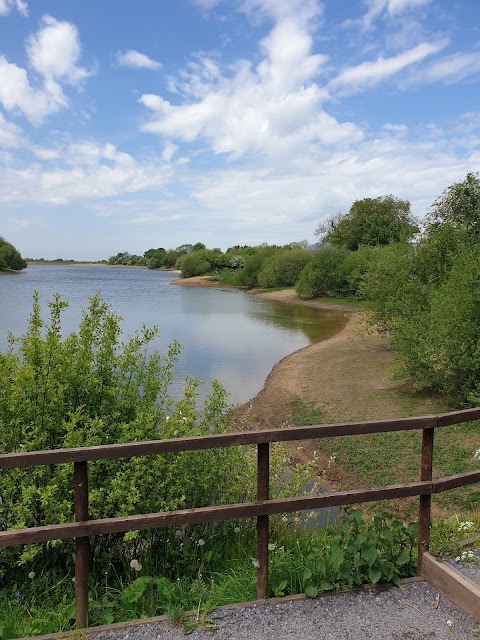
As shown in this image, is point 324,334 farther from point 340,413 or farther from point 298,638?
point 298,638

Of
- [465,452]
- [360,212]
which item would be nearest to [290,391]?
[465,452]

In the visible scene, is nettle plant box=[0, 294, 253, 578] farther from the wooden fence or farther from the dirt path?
the dirt path

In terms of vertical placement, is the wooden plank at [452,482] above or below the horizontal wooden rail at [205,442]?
below

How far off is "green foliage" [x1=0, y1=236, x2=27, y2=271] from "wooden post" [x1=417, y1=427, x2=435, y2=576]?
119 metres

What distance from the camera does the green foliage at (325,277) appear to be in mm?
56325

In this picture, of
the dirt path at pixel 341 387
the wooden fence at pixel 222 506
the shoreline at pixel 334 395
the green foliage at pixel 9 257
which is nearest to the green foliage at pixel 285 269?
the dirt path at pixel 341 387

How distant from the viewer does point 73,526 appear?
Answer: 3127 millimetres

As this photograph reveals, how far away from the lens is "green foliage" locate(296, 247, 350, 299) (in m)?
56.3

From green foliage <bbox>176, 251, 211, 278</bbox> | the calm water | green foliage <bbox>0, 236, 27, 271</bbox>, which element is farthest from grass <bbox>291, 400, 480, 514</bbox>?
green foliage <bbox>0, 236, 27, 271</bbox>

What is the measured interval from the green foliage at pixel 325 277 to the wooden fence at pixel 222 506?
52589mm

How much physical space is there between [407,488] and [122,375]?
2666 mm

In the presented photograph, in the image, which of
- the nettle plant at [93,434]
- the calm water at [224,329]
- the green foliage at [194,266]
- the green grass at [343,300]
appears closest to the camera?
the nettle plant at [93,434]

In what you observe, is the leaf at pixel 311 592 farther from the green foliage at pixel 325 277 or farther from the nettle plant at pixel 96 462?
the green foliage at pixel 325 277

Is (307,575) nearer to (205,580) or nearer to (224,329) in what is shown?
(205,580)
